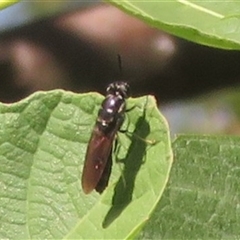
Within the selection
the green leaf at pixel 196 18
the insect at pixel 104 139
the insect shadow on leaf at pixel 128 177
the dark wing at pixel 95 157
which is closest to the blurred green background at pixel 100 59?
the insect at pixel 104 139

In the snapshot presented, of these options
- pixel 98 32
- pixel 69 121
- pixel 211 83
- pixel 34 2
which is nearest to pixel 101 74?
pixel 98 32

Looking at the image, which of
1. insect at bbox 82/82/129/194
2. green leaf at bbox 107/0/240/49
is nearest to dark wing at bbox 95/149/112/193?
insect at bbox 82/82/129/194

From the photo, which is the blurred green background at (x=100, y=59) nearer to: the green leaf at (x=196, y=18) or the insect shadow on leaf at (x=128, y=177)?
the green leaf at (x=196, y=18)

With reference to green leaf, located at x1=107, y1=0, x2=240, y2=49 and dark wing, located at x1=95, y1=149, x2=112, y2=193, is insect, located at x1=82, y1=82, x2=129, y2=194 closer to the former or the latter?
dark wing, located at x1=95, y1=149, x2=112, y2=193

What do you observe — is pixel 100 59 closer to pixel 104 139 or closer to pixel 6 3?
pixel 104 139

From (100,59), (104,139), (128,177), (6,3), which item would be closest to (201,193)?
(128,177)
